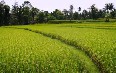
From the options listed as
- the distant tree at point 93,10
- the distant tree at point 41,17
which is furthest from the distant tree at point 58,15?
the distant tree at point 41,17

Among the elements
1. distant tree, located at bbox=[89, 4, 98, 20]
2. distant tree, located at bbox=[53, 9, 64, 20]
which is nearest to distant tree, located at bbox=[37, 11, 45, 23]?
distant tree, located at bbox=[53, 9, 64, 20]

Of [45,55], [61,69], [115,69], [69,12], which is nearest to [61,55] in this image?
[45,55]

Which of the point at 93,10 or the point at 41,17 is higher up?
the point at 93,10

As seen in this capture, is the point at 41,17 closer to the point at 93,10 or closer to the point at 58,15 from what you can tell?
the point at 58,15

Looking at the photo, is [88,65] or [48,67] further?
[88,65]

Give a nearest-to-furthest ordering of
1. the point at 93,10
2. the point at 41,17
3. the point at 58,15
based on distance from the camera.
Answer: the point at 41,17 → the point at 93,10 → the point at 58,15

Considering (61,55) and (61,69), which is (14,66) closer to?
(61,69)

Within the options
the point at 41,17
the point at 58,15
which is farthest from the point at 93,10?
the point at 41,17

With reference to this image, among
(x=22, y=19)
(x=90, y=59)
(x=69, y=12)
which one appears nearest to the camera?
(x=90, y=59)

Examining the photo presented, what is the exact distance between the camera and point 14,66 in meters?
14.8

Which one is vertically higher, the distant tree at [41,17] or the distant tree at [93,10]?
the distant tree at [93,10]

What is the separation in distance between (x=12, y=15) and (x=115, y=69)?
114 metres

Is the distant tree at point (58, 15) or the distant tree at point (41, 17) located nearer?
the distant tree at point (41, 17)

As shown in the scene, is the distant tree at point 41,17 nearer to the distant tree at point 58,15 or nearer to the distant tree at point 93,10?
the distant tree at point 58,15
